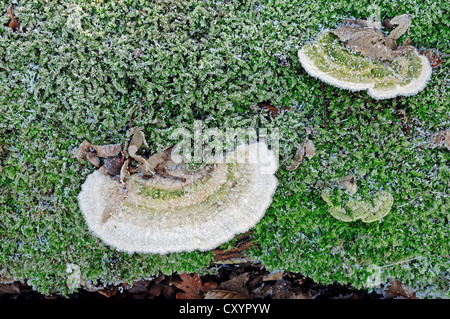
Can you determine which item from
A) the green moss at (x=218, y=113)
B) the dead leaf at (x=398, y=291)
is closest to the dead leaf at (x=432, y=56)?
the green moss at (x=218, y=113)

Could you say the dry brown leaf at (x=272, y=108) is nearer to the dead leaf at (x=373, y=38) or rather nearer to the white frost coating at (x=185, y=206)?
the white frost coating at (x=185, y=206)

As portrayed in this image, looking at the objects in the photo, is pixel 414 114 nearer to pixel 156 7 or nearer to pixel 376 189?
pixel 376 189

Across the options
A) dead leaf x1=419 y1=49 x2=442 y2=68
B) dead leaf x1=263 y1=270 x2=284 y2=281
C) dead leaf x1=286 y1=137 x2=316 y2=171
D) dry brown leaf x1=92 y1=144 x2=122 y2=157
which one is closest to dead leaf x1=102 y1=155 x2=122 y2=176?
dry brown leaf x1=92 y1=144 x2=122 y2=157

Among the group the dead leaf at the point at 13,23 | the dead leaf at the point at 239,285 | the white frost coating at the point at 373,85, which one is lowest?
the dead leaf at the point at 239,285

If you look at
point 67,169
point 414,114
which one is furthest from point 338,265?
point 67,169

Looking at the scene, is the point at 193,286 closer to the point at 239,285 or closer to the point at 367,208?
the point at 239,285
